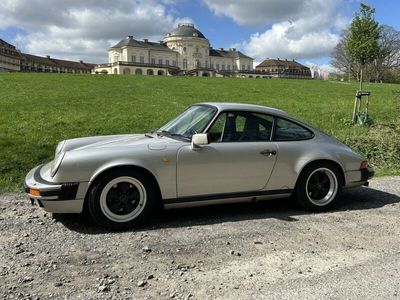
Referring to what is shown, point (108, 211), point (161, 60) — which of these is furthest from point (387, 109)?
point (161, 60)

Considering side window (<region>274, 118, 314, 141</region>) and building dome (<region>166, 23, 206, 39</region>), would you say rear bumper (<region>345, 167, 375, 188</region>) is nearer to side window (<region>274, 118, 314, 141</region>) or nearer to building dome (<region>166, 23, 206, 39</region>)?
side window (<region>274, 118, 314, 141</region>)

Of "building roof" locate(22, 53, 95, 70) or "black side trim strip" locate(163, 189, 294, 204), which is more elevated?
"building roof" locate(22, 53, 95, 70)

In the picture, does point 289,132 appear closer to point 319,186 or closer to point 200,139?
point 319,186

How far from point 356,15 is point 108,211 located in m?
12.0

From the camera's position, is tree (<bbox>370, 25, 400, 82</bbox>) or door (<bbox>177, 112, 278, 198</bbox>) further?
tree (<bbox>370, 25, 400, 82</bbox>)

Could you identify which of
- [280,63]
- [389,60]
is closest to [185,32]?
[280,63]

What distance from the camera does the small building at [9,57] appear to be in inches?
4707

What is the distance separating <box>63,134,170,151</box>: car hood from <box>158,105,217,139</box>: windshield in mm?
271

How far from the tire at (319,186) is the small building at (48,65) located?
133434mm

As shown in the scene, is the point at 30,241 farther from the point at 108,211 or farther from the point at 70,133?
the point at 70,133

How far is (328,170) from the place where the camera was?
6.10 m

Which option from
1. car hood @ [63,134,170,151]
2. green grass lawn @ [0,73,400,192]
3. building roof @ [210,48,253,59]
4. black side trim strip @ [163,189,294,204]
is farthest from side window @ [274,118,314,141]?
building roof @ [210,48,253,59]

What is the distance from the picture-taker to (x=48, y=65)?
147 metres

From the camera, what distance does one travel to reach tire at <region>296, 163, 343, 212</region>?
235 inches
